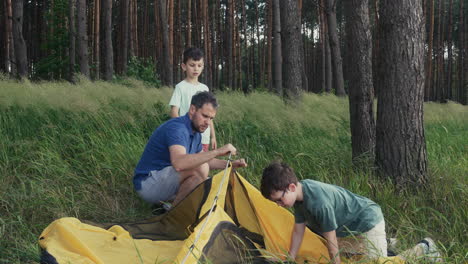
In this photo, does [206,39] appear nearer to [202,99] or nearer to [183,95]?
[183,95]

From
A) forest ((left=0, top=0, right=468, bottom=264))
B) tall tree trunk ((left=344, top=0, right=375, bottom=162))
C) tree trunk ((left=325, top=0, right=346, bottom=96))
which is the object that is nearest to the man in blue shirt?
forest ((left=0, top=0, right=468, bottom=264))

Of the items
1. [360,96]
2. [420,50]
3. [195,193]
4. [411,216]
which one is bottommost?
[411,216]

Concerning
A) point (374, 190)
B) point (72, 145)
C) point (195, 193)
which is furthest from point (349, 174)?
point (72, 145)

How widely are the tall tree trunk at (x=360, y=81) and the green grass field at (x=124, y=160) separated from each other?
280 mm

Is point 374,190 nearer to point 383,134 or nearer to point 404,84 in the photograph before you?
point 383,134

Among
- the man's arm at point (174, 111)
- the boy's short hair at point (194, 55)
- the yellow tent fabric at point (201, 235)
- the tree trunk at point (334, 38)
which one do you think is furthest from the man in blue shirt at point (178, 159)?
the tree trunk at point (334, 38)

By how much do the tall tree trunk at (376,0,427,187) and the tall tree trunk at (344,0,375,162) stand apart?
0.73m

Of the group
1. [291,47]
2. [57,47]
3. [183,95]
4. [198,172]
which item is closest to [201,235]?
[198,172]

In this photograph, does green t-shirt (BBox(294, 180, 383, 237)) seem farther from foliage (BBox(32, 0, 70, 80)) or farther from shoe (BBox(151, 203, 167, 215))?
foliage (BBox(32, 0, 70, 80))

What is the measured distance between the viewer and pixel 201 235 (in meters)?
2.87

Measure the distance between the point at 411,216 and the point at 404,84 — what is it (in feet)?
4.14

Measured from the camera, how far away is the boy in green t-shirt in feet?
8.90

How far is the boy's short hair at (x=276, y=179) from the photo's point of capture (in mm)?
2684

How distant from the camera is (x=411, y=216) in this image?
3.60 m
